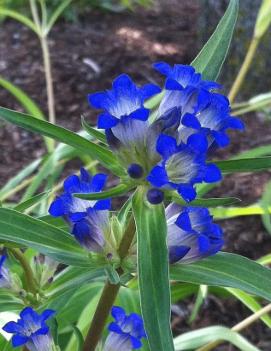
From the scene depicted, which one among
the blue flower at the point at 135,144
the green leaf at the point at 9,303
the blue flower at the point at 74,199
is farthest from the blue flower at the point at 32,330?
the blue flower at the point at 135,144

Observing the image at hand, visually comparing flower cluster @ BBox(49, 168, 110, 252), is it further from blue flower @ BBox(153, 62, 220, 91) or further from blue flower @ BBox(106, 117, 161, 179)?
blue flower @ BBox(153, 62, 220, 91)

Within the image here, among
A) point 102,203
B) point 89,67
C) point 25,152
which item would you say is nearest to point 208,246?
point 102,203

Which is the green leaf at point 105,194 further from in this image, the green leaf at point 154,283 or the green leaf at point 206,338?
the green leaf at point 206,338

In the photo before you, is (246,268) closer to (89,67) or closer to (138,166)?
(138,166)

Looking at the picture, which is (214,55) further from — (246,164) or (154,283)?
(154,283)

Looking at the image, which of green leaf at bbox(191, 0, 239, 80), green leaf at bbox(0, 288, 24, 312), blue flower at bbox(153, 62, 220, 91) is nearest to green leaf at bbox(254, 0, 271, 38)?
green leaf at bbox(191, 0, 239, 80)

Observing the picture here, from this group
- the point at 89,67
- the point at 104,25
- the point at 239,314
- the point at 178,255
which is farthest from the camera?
the point at 104,25
